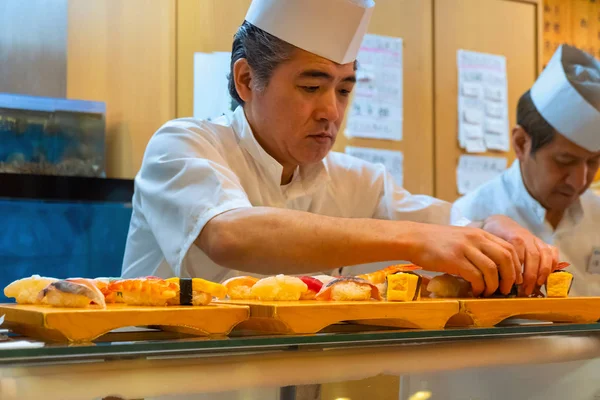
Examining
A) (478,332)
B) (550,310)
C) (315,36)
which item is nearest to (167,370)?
(478,332)

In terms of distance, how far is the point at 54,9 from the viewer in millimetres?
2188

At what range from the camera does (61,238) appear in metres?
2.04

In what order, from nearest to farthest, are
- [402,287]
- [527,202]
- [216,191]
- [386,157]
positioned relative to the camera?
[402,287]
[216,191]
[527,202]
[386,157]

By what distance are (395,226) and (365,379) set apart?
41 centimetres

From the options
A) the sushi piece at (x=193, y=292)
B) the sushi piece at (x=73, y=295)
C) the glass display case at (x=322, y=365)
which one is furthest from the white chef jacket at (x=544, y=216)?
the sushi piece at (x=73, y=295)

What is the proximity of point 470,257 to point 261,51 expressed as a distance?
70 cm

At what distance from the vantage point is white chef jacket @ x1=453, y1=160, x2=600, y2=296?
225 cm

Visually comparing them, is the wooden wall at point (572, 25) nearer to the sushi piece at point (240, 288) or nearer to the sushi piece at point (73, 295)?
the sushi piece at point (240, 288)

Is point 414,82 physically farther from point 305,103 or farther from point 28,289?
point 28,289

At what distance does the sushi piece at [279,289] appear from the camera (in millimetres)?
811

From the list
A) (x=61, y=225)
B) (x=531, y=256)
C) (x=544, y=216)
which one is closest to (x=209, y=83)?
(x=61, y=225)

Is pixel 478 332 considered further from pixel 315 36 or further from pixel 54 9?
pixel 54 9

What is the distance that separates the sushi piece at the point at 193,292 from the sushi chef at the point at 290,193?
368mm

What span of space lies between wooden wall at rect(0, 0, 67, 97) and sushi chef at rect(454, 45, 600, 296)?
1.29 metres
